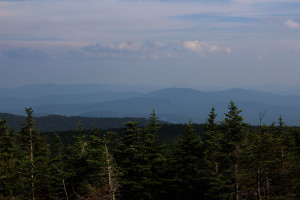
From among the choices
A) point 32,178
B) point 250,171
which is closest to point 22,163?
point 32,178

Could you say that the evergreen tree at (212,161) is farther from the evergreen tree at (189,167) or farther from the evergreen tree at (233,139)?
the evergreen tree at (189,167)

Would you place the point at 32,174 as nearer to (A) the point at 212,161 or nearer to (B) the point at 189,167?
(B) the point at 189,167

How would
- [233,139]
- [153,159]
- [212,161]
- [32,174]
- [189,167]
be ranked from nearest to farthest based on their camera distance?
1. [233,139]
2. [32,174]
3. [212,161]
4. [153,159]
5. [189,167]

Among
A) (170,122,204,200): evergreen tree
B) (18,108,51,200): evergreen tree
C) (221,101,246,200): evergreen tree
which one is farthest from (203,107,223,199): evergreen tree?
(18,108,51,200): evergreen tree

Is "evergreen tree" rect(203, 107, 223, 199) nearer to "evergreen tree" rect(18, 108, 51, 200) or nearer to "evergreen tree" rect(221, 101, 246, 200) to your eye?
"evergreen tree" rect(221, 101, 246, 200)

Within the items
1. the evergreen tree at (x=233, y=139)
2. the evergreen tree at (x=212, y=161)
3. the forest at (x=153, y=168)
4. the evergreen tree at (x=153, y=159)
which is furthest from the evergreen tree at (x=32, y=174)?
the evergreen tree at (x=233, y=139)

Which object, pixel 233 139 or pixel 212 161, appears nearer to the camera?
pixel 233 139

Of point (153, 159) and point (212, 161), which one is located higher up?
point (212, 161)

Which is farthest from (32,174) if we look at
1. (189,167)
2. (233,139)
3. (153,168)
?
(233,139)

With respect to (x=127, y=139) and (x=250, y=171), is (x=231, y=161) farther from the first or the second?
(x=127, y=139)

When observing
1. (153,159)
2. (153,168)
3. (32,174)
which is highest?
(153,159)

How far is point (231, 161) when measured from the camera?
2311 cm

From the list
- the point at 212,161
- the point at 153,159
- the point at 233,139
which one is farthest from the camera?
the point at 153,159

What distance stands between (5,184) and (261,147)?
19.8 metres
